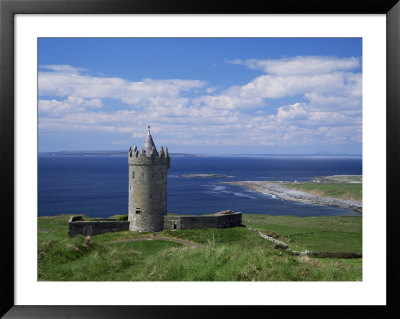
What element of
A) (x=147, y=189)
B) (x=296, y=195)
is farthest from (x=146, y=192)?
(x=296, y=195)

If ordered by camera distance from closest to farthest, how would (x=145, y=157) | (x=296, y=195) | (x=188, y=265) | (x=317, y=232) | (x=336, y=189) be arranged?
(x=188, y=265) → (x=145, y=157) → (x=317, y=232) → (x=336, y=189) → (x=296, y=195)

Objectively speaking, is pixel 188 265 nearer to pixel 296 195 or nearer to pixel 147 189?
pixel 147 189

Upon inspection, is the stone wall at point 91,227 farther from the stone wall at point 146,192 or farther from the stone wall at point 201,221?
the stone wall at point 201,221

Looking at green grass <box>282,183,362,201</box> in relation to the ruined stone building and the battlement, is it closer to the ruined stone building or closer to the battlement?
the ruined stone building

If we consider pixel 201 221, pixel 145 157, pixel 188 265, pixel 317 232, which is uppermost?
pixel 145 157

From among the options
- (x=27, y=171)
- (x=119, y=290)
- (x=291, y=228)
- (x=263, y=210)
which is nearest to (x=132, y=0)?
(x=27, y=171)

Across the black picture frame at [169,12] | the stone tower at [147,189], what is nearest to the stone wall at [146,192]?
the stone tower at [147,189]
